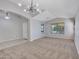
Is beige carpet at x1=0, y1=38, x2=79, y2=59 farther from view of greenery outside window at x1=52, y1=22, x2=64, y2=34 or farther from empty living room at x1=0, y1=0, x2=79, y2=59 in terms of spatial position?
view of greenery outside window at x1=52, y1=22, x2=64, y2=34

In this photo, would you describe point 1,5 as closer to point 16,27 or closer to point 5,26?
point 5,26

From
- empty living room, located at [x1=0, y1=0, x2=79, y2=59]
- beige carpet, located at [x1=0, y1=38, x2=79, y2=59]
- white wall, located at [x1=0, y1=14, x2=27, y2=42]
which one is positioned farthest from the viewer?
white wall, located at [x1=0, y1=14, x2=27, y2=42]

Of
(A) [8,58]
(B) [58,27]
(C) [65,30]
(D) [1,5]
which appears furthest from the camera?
(B) [58,27]

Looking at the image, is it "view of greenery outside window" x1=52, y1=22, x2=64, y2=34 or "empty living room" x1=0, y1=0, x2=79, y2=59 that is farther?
"view of greenery outside window" x1=52, y1=22, x2=64, y2=34

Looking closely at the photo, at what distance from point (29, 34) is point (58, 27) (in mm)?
5165

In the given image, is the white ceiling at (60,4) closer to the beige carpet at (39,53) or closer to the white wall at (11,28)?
the beige carpet at (39,53)

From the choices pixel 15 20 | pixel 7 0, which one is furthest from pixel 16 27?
pixel 7 0

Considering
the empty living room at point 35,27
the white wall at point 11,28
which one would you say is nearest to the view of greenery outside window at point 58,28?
the empty living room at point 35,27

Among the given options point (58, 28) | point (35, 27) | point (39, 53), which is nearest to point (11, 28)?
point (35, 27)

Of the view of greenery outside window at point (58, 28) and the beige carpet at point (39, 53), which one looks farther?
the view of greenery outside window at point (58, 28)

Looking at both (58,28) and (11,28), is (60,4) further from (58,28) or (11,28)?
(58,28)

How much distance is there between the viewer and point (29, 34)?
7.55 metres

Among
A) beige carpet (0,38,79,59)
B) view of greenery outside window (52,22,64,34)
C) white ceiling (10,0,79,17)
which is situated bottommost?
beige carpet (0,38,79,59)

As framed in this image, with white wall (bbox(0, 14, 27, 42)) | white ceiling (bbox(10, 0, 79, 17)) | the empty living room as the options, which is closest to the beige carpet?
the empty living room
